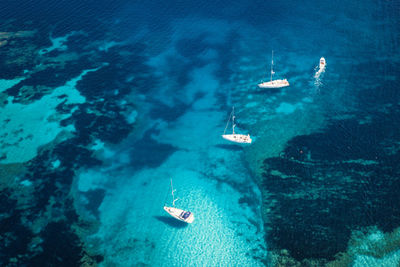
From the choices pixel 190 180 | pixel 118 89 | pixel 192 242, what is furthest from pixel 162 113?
pixel 192 242

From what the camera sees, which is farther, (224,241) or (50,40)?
(50,40)

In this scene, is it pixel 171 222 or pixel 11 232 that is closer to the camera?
pixel 11 232

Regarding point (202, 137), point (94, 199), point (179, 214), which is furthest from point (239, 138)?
point (94, 199)

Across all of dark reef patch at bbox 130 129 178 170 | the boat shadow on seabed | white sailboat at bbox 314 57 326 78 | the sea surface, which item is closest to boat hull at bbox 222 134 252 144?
the sea surface

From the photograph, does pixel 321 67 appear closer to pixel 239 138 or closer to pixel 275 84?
pixel 275 84

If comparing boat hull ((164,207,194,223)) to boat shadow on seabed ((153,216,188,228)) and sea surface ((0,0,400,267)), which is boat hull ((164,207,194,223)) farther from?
sea surface ((0,0,400,267))

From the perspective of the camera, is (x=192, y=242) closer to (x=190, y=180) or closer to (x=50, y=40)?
(x=190, y=180)
